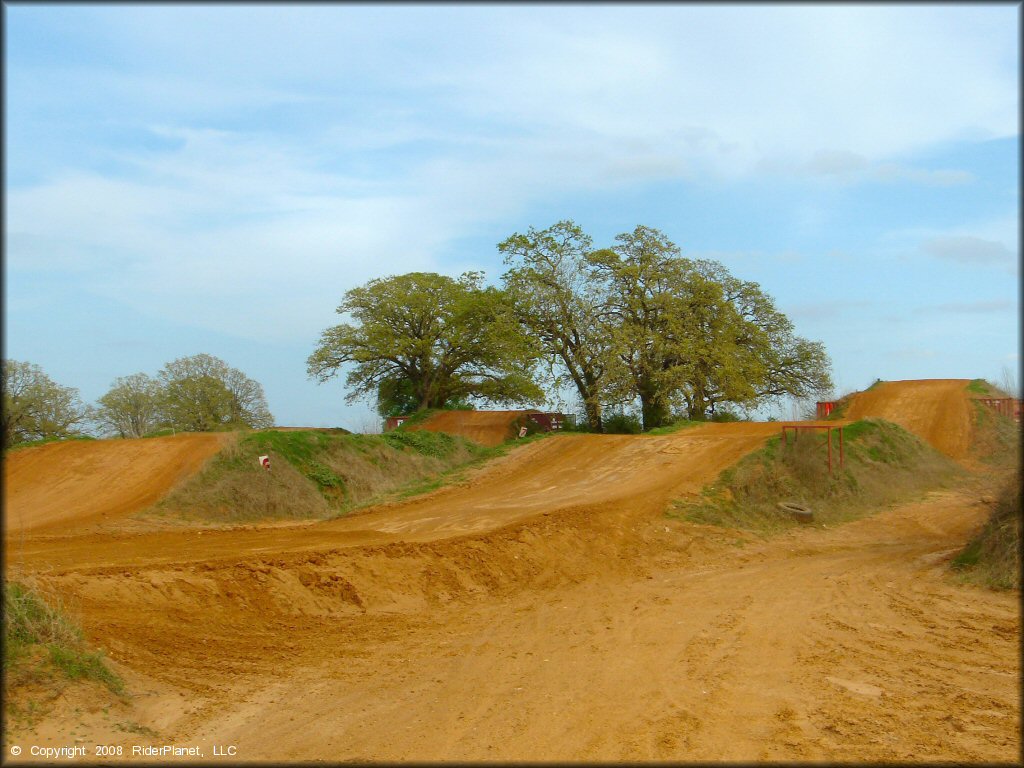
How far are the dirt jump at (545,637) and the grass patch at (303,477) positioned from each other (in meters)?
2.26

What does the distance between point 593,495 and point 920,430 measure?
2056 centimetres

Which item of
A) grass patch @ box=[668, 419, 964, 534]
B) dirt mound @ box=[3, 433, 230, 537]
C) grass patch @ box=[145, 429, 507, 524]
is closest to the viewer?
grass patch @ box=[668, 419, 964, 534]

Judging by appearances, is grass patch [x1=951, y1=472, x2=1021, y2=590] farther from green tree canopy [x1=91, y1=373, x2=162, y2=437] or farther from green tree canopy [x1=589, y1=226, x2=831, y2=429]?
green tree canopy [x1=91, y1=373, x2=162, y2=437]

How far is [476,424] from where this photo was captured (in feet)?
117

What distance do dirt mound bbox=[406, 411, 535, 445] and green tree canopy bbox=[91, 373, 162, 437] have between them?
39.7ft

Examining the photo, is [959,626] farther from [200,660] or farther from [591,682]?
[200,660]

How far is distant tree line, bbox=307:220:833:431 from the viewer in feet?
107

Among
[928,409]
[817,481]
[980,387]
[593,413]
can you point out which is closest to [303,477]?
[817,481]

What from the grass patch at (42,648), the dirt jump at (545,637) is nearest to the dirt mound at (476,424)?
the dirt jump at (545,637)

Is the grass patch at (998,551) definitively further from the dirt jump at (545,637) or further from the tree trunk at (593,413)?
the tree trunk at (593,413)

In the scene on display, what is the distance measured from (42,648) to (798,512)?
1501cm

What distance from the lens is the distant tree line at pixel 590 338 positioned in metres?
32.7

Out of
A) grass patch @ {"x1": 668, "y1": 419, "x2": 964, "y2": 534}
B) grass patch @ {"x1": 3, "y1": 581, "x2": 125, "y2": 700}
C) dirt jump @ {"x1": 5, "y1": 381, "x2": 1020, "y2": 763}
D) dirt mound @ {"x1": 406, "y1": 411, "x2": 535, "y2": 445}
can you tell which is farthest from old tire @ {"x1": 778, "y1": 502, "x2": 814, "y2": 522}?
dirt mound @ {"x1": 406, "y1": 411, "x2": 535, "y2": 445}

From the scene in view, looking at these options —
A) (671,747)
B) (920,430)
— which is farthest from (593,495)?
(920,430)
